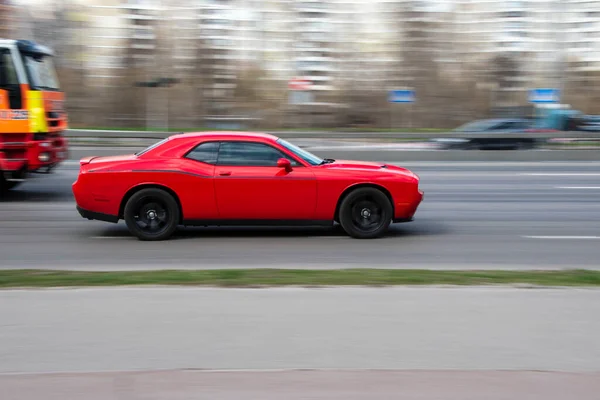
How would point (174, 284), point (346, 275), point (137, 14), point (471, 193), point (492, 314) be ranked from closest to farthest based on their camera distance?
1. point (492, 314)
2. point (174, 284)
3. point (346, 275)
4. point (471, 193)
5. point (137, 14)

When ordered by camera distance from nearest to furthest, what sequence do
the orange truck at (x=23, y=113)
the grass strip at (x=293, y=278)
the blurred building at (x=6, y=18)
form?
the grass strip at (x=293, y=278) < the orange truck at (x=23, y=113) < the blurred building at (x=6, y=18)

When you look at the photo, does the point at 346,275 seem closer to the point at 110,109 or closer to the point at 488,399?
the point at 488,399

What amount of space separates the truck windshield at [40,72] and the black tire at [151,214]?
438cm

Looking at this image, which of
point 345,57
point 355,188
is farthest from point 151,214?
point 345,57

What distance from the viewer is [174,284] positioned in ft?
22.0

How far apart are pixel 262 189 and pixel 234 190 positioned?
347 mm

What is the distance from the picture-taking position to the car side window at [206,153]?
10078 millimetres

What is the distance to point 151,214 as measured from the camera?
10023mm

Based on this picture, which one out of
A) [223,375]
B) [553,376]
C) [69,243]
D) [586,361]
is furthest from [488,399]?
[69,243]

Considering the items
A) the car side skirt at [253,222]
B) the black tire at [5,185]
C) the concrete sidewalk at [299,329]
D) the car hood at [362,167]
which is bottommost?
the black tire at [5,185]

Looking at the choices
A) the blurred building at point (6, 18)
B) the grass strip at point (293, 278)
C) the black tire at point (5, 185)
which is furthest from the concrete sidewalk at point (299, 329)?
the blurred building at point (6, 18)

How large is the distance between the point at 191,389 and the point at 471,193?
1199 cm

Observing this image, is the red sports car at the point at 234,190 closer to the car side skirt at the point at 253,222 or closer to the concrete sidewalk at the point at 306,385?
the car side skirt at the point at 253,222

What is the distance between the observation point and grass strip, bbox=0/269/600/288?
6.75 m
